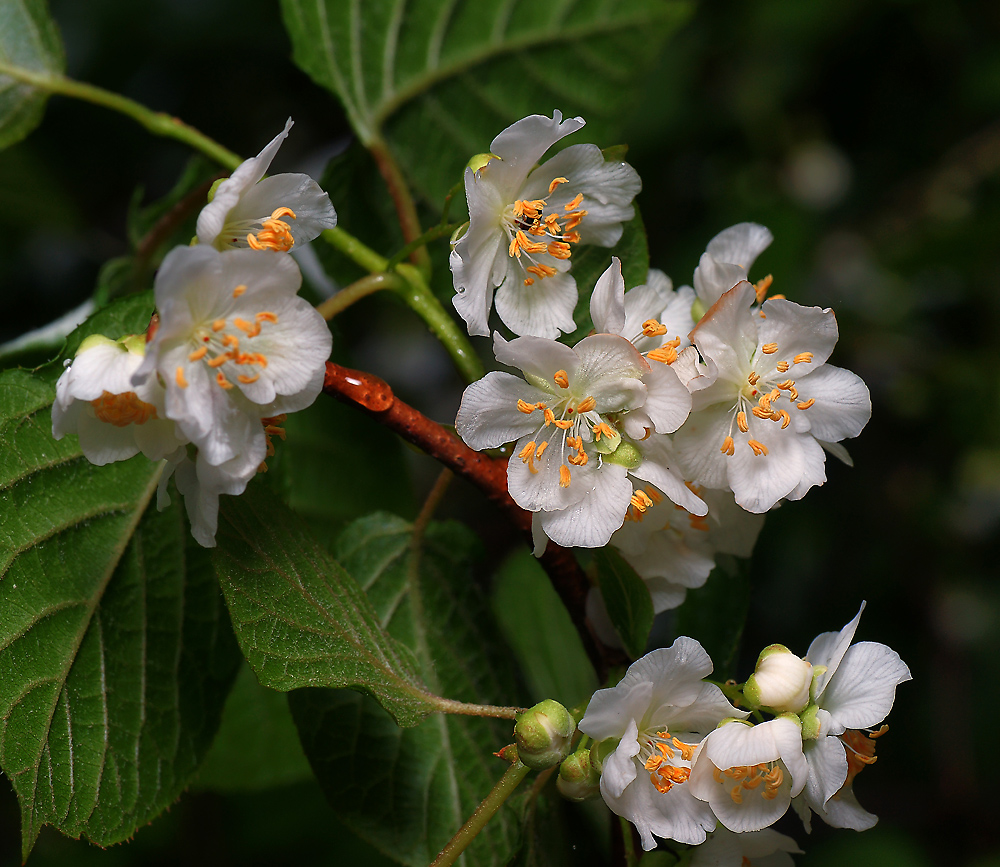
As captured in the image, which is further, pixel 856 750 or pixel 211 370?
pixel 856 750

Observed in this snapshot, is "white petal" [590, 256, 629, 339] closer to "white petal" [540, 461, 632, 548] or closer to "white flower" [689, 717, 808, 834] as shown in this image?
"white petal" [540, 461, 632, 548]

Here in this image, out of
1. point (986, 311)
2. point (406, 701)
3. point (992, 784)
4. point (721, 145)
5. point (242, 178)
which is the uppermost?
point (242, 178)

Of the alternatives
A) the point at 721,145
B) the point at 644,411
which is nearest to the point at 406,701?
the point at 644,411

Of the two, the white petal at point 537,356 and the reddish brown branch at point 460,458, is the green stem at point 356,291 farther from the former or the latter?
the white petal at point 537,356

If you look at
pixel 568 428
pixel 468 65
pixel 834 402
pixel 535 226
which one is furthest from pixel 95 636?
pixel 468 65

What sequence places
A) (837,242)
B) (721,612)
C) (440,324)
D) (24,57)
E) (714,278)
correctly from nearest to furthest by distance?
(714,278) < (440,324) < (721,612) < (24,57) < (837,242)

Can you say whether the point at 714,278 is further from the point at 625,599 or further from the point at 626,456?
the point at 625,599

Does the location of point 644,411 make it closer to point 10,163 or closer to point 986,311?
point 10,163
